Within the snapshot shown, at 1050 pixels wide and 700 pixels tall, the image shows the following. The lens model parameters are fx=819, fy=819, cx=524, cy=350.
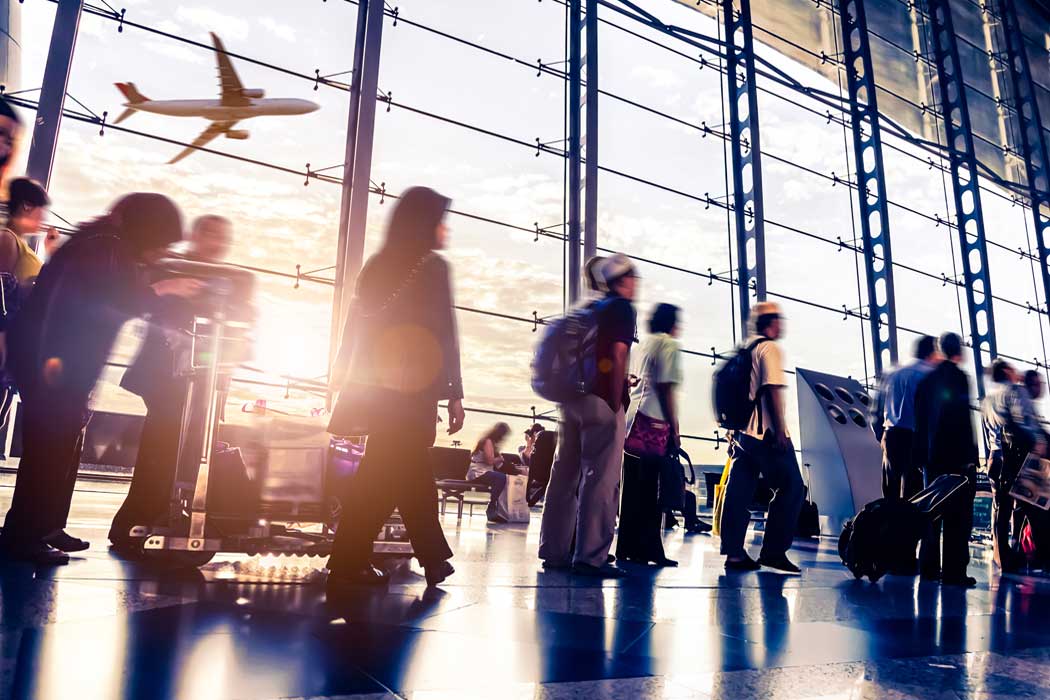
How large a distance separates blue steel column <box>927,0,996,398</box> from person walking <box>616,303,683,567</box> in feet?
Result: 32.4

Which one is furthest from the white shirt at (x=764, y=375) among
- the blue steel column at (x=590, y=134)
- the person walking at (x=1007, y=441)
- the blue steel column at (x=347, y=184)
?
the blue steel column at (x=590, y=134)

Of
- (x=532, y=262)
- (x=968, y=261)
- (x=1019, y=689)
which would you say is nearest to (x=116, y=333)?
(x=1019, y=689)

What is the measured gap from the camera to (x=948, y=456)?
4164 mm

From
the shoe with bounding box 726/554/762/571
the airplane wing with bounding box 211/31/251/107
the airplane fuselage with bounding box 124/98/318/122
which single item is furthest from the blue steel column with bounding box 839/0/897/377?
the airplane wing with bounding box 211/31/251/107

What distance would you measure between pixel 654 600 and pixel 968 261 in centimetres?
1218

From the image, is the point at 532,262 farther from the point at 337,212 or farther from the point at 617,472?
the point at 617,472

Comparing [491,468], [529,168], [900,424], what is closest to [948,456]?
[900,424]

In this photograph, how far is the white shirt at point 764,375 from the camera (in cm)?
400

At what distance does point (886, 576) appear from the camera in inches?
173

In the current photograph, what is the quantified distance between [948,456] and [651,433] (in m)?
1.52

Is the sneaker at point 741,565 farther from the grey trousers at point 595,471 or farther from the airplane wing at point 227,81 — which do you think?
the airplane wing at point 227,81

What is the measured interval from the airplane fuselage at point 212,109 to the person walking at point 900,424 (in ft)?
17.9

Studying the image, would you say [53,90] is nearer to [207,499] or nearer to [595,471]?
[207,499]

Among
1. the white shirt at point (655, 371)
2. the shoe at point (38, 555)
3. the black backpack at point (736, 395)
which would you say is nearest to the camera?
the shoe at point (38, 555)
